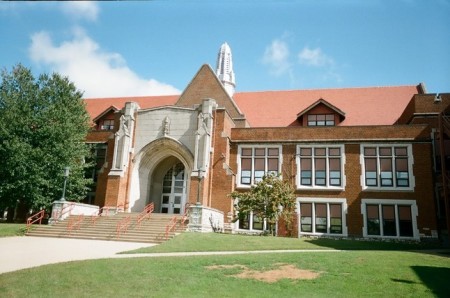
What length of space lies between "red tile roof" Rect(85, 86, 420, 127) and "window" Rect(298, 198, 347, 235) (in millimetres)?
6307

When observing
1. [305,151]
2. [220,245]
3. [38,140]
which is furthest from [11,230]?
[305,151]

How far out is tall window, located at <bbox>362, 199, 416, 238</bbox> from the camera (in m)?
20.6

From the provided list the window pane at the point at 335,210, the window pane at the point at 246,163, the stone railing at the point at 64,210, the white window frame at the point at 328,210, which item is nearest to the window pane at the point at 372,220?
the white window frame at the point at 328,210

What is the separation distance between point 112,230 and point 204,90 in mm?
13875

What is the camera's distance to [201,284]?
7.86m

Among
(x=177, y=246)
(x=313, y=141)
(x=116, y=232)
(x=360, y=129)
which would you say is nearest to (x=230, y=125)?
(x=313, y=141)

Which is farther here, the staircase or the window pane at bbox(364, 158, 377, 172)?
the window pane at bbox(364, 158, 377, 172)

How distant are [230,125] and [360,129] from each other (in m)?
8.23

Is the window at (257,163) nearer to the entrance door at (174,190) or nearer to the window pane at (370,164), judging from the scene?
the entrance door at (174,190)

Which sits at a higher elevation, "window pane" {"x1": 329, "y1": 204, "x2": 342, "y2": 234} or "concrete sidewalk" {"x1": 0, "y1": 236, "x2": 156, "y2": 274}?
"window pane" {"x1": 329, "y1": 204, "x2": 342, "y2": 234}

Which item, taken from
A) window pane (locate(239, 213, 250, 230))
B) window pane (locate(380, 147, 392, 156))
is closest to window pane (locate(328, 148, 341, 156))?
window pane (locate(380, 147, 392, 156))

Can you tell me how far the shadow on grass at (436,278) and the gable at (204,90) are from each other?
19.6 meters

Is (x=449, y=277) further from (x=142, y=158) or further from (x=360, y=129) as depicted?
(x=142, y=158)

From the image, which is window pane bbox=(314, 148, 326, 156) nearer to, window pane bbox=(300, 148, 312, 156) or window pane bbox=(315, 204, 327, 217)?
window pane bbox=(300, 148, 312, 156)
